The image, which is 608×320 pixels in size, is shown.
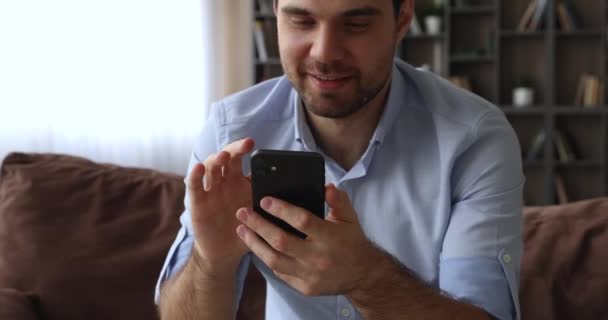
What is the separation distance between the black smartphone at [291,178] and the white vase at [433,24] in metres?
3.36

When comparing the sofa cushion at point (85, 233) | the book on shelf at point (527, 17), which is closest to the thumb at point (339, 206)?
the sofa cushion at point (85, 233)

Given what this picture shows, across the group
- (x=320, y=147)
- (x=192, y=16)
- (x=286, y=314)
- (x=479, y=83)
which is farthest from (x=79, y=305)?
(x=479, y=83)

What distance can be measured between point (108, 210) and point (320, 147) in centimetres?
58

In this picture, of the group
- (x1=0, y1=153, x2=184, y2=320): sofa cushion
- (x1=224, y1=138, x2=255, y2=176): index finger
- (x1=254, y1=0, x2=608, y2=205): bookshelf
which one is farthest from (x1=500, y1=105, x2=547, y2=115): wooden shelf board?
(x1=224, y1=138, x2=255, y2=176): index finger

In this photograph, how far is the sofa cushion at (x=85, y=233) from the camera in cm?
150

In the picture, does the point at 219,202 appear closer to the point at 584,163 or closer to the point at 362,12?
the point at 362,12

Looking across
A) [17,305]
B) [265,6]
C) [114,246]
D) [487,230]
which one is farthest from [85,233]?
[265,6]

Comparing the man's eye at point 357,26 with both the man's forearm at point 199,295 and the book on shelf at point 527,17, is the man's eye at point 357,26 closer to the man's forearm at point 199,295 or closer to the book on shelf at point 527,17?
the man's forearm at point 199,295

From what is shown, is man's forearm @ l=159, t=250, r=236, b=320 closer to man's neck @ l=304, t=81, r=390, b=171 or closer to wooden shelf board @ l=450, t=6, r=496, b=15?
man's neck @ l=304, t=81, r=390, b=171

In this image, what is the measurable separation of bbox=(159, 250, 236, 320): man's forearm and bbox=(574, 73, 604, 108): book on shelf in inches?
130

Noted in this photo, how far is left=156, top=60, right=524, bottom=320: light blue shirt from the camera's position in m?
1.10

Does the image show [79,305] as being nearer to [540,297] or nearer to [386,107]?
[386,107]

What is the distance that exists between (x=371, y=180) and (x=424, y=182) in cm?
9

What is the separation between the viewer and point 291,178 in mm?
915
